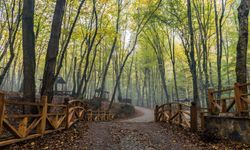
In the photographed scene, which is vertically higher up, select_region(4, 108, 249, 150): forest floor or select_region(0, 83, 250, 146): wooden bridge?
select_region(0, 83, 250, 146): wooden bridge

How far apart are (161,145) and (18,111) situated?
13809 millimetres

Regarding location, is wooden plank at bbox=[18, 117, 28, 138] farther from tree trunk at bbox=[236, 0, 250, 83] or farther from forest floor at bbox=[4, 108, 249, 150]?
tree trunk at bbox=[236, 0, 250, 83]

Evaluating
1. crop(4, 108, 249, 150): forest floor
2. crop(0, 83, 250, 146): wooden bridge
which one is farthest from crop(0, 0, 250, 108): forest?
crop(4, 108, 249, 150): forest floor

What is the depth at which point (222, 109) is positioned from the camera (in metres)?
7.23

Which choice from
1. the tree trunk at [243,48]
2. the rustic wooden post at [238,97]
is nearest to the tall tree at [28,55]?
the rustic wooden post at [238,97]

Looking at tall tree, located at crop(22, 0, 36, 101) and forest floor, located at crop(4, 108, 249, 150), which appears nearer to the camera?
forest floor, located at crop(4, 108, 249, 150)

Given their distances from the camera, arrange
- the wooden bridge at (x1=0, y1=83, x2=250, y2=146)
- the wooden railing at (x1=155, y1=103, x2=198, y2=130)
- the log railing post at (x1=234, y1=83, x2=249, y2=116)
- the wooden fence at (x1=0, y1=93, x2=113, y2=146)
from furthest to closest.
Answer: the wooden railing at (x1=155, y1=103, x2=198, y2=130), the log railing post at (x1=234, y1=83, x2=249, y2=116), the wooden bridge at (x1=0, y1=83, x2=250, y2=146), the wooden fence at (x1=0, y1=93, x2=113, y2=146)

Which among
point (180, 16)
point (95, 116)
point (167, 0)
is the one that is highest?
point (167, 0)

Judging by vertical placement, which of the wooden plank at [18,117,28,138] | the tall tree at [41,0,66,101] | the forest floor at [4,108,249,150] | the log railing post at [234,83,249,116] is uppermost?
the tall tree at [41,0,66,101]

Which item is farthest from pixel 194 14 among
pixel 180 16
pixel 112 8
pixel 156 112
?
pixel 156 112

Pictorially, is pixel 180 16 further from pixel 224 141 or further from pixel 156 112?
pixel 224 141

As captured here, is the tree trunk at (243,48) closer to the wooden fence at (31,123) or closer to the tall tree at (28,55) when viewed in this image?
the wooden fence at (31,123)

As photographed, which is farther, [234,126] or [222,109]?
[222,109]

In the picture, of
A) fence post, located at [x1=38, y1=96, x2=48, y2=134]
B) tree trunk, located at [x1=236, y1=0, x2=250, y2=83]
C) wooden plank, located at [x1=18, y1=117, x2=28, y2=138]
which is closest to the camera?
wooden plank, located at [x1=18, y1=117, x2=28, y2=138]
